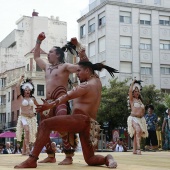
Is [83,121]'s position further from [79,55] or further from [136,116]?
[136,116]

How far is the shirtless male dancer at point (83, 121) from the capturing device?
203 inches

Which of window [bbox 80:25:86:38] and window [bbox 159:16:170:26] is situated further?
window [bbox 80:25:86:38]

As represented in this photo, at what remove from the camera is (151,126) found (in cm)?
1476

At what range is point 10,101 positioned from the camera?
52.1 m

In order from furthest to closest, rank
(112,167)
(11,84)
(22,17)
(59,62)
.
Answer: (22,17) → (11,84) → (59,62) → (112,167)

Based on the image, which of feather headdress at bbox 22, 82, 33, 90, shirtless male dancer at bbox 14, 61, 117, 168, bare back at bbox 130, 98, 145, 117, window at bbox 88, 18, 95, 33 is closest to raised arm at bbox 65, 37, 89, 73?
shirtless male dancer at bbox 14, 61, 117, 168

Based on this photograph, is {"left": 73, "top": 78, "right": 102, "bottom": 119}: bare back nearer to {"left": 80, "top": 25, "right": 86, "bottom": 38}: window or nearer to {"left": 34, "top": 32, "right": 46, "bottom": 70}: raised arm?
{"left": 34, "top": 32, "right": 46, "bottom": 70}: raised arm

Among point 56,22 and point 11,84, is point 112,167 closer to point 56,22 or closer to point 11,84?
point 11,84

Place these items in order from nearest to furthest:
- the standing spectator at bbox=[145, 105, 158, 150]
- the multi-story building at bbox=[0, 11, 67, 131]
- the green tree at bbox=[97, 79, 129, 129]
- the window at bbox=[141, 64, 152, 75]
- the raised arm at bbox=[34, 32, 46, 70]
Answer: the raised arm at bbox=[34, 32, 46, 70]
the standing spectator at bbox=[145, 105, 158, 150]
the green tree at bbox=[97, 79, 129, 129]
the window at bbox=[141, 64, 152, 75]
the multi-story building at bbox=[0, 11, 67, 131]

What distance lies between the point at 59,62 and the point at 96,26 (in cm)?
3354

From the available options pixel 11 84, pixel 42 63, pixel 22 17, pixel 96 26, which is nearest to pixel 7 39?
pixel 22 17

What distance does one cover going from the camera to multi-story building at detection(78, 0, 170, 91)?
124 ft

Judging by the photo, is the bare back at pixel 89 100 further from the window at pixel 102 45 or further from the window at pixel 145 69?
the window at pixel 145 69

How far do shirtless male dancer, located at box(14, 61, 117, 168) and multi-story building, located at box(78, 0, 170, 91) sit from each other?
103 ft
